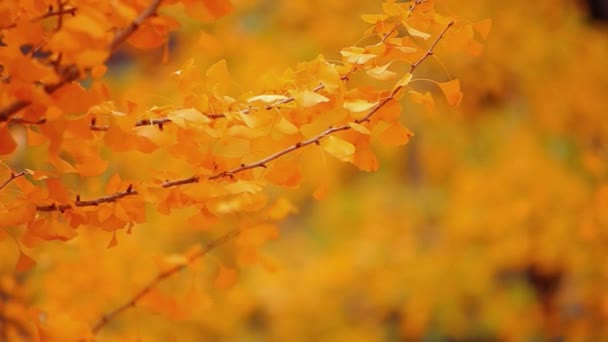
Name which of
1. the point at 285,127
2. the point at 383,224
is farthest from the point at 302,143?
the point at 383,224

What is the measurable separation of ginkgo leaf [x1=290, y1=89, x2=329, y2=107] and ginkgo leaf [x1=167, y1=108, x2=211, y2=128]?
97 mm

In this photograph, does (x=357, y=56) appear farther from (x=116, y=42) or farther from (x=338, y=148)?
(x=116, y=42)

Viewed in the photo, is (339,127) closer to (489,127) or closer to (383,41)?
(383,41)

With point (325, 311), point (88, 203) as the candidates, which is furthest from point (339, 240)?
point (88, 203)

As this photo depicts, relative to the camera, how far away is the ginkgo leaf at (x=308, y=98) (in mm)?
798

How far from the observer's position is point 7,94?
75cm

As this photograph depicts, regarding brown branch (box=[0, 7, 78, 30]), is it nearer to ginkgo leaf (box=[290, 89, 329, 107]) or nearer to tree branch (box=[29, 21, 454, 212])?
tree branch (box=[29, 21, 454, 212])

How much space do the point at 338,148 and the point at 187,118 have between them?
16 centimetres

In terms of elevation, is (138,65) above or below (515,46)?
below

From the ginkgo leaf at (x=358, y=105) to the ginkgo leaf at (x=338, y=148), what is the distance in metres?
0.04

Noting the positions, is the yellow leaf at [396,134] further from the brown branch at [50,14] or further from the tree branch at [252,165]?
the brown branch at [50,14]

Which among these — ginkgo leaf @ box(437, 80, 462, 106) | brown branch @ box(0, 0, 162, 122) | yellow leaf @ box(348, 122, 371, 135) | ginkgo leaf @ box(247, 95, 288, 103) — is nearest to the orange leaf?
brown branch @ box(0, 0, 162, 122)

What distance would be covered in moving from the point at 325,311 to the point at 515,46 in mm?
1395

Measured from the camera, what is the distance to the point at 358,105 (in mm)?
841
